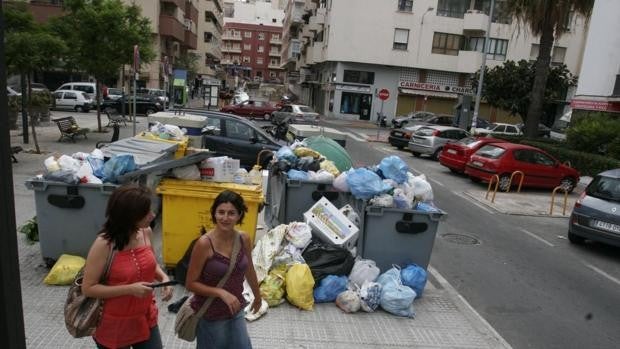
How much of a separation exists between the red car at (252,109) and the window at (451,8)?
773 inches

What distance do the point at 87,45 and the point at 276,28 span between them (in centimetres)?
11134

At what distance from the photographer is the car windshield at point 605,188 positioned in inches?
358

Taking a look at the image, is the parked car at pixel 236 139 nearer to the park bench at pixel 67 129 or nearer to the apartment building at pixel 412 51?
the park bench at pixel 67 129

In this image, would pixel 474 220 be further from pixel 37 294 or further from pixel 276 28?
pixel 276 28

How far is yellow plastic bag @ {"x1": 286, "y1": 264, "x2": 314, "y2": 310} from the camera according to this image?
545 cm

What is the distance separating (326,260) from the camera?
5871 millimetres

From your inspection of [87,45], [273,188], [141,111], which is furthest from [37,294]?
[141,111]

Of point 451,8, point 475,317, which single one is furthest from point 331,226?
point 451,8

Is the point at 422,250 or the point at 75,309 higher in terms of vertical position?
the point at 75,309

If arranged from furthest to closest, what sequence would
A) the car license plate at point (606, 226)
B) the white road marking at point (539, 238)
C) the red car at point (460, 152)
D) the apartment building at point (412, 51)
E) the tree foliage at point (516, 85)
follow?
the apartment building at point (412, 51), the tree foliage at point (516, 85), the red car at point (460, 152), the white road marking at point (539, 238), the car license plate at point (606, 226)

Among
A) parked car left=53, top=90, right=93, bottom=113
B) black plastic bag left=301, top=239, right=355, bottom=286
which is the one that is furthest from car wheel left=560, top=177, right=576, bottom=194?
parked car left=53, top=90, right=93, bottom=113

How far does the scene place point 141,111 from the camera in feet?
102

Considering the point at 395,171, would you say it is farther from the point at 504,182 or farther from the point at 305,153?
the point at 504,182

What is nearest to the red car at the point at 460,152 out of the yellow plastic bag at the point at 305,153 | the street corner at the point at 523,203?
the street corner at the point at 523,203
